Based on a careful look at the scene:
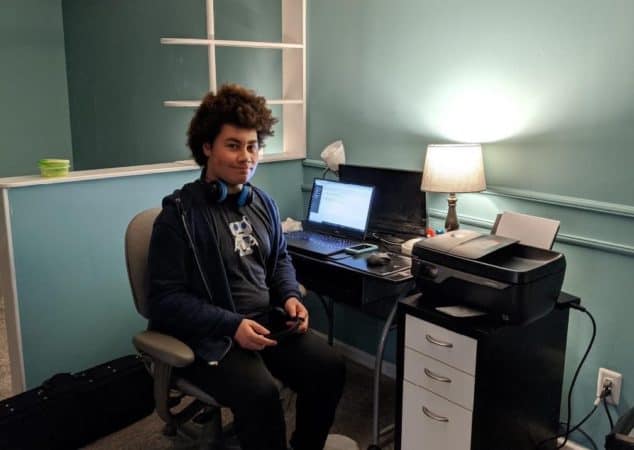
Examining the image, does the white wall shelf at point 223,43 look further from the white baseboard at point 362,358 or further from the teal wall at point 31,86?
the teal wall at point 31,86

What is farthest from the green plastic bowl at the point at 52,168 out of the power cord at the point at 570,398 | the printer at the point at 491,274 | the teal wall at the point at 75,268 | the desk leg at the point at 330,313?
the power cord at the point at 570,398

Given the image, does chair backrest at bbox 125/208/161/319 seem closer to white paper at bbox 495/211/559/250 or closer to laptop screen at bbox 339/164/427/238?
laptop screen at bbox 339/164/427/238

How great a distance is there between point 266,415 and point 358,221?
0.94 m

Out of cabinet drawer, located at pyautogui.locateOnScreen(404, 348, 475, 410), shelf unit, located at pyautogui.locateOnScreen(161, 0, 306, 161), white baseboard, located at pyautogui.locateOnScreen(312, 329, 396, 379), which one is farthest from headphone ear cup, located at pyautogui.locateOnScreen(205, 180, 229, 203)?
white baseboard, located at pyautogui.locateOnScreen(312, 329, 396, 379)

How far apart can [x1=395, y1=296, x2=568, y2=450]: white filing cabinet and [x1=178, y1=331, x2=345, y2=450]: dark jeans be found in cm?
24

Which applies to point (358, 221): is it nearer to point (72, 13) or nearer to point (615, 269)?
point (615, 269)

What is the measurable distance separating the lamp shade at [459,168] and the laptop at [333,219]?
0.33 metres

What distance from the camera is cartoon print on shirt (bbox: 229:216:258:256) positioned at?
1.78 m

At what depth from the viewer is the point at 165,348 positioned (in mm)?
1538

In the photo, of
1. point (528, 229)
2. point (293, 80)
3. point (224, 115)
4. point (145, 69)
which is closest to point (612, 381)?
point (528, 229)

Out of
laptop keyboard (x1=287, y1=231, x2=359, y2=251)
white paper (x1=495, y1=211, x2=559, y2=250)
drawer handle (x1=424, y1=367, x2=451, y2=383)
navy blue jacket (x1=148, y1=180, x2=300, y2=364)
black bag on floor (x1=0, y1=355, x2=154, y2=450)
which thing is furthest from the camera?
laptop keyboard (x1=287, y1=231, x2=359, y2=251)

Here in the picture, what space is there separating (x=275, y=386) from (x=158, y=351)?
1.10 feet

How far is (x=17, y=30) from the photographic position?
4.00 metres

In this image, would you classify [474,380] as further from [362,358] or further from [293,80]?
[293,80]
